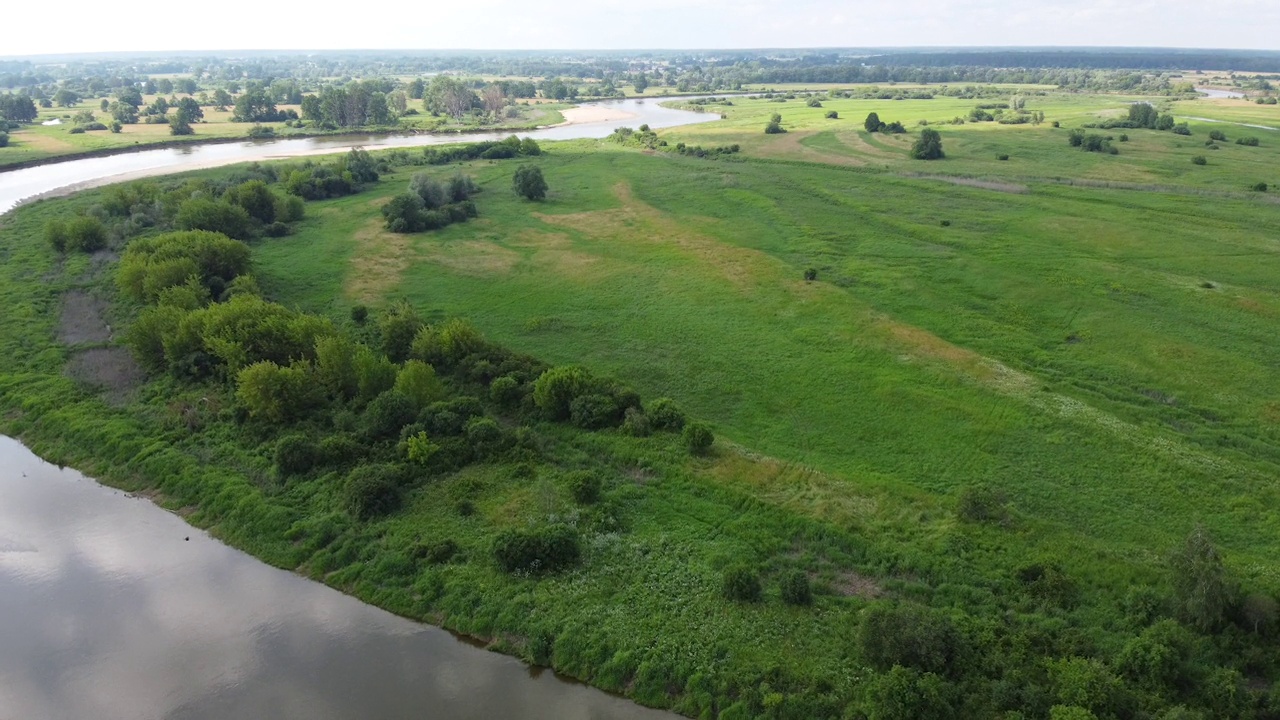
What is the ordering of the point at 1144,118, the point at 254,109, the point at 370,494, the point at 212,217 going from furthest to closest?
1. the point at 254,109
2. the point at 1144,118
3. the point at 212,217
4. the point at 370,494

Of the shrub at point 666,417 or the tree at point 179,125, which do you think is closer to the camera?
the shrub at point 666,417

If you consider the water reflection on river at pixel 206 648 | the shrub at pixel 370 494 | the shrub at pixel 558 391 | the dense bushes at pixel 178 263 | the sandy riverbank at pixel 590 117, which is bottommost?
the water reflection on river at pixel 206 648

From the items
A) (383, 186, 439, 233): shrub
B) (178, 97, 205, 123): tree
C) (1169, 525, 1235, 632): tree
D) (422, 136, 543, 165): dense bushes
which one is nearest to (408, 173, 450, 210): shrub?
(383, 186, 439, 233): shrub

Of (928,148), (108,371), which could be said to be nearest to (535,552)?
(108,371)

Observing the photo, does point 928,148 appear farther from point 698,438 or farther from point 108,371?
point 108,371

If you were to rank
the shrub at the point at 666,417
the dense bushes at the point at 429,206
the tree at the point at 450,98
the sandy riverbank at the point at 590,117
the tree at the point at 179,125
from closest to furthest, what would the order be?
the shrub at the point at 666,417 < the dense bushes at the point at 429,206 < the tree at the point at 179,125 < the tree at the point at 450,98 < the sandy riverbank at the point at 590,117

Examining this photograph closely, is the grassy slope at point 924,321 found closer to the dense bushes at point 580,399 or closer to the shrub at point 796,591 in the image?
the dense bushes at point 580,399

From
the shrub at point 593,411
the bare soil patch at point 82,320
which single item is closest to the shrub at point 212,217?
the bare soil patch at point 82,320
